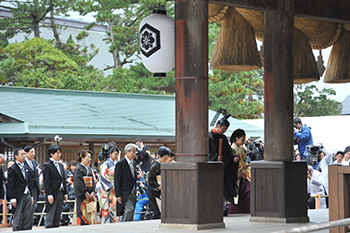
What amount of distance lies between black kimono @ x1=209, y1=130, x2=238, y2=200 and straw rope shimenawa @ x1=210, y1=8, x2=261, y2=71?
117 centimetres

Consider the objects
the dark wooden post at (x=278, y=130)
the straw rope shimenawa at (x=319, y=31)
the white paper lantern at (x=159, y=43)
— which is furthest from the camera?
the straw rope shimenawa at (x=319, y=31)

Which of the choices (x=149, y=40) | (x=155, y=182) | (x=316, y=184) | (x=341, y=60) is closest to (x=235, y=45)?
(x=149, y=40)

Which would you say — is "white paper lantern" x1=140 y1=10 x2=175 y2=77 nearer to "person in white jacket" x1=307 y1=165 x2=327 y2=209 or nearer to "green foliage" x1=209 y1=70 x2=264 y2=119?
"person in white jacket" x1=307 y1=165 x2=327 y2=209

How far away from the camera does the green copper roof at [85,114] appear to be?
14.1m

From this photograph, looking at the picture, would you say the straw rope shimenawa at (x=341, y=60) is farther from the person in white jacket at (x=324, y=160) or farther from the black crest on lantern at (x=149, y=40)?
the black crest on lantern at (x=149, y=40)

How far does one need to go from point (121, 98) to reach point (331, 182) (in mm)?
14920

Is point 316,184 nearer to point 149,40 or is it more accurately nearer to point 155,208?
point 155,208

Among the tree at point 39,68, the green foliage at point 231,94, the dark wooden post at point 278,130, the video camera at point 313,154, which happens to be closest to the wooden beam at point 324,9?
→ the dark wooden post at point 278,130

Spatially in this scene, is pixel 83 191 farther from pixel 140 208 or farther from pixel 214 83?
pixel 214 83

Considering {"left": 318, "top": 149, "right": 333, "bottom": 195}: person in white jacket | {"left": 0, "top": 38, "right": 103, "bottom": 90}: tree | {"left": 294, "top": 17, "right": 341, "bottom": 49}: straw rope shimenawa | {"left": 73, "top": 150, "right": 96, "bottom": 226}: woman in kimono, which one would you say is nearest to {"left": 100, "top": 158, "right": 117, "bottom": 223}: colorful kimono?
{"left": 73, "top": 150, "right": 96, "bottom": 226}: woman in kimono

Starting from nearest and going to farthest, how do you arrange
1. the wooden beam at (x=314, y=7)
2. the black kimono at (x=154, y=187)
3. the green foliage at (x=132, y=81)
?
the wooden beam at (x=314, y=7), the black kimono at (x=154, y=187), the green foliage at (x=132, y=81)

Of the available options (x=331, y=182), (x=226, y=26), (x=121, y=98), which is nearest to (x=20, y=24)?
(x=121, y=98)

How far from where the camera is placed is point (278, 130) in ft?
22.1

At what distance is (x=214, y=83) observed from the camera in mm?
27250
